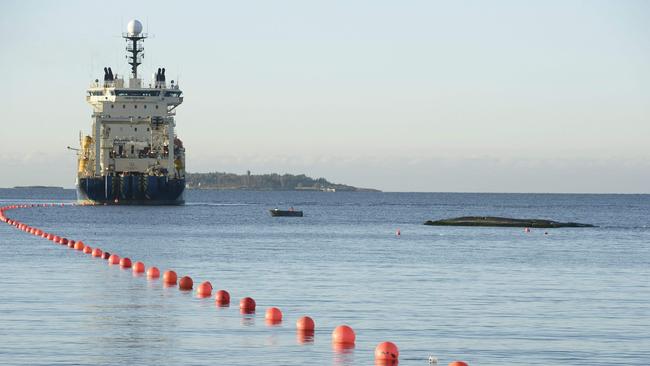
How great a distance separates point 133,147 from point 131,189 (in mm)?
6040

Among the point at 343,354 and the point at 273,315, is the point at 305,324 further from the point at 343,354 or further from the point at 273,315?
the point at 343,354

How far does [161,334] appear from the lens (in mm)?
31391

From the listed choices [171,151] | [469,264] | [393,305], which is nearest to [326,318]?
[393,305]

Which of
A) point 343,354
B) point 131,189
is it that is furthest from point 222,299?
point 131,189

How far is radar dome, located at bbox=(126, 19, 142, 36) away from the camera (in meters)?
176

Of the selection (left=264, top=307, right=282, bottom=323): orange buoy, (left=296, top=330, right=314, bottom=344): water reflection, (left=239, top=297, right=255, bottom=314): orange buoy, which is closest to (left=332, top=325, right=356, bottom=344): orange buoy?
(left=296, top=330, right=314, bottom=344): water reflection

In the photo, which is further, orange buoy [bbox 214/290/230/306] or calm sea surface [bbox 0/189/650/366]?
orange buoy [bbox 214/290/230/306]

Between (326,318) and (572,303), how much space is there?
31.1 feet

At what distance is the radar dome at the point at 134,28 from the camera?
577ft

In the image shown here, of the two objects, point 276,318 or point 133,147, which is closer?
point 276,318

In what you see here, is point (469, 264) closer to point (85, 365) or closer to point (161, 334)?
point (161, 334)

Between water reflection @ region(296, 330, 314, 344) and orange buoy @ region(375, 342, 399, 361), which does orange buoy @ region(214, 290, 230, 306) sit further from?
orange buoy @ region(375, 342, 399, 361)

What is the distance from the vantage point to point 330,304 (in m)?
39.3

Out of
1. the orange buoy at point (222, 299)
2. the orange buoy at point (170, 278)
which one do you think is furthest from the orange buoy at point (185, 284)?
the orange buoy at point (222, 299)
